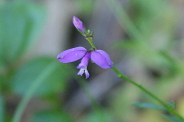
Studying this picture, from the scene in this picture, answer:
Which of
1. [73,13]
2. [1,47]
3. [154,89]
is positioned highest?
[73,13]

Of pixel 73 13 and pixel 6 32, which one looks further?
pixel 73 13

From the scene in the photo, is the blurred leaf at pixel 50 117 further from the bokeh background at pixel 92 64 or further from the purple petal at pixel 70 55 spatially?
the purple petal at pixel 70 55

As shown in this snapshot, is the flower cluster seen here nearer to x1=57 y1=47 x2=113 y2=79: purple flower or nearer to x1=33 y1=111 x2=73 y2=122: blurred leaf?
x1=57 y1=47 x2=113 y2=79: purple flower

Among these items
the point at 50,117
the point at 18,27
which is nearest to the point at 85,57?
the point at 50,117

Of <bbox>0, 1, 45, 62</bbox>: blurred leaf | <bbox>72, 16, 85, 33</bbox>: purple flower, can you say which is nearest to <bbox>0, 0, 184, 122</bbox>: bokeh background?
<bbox>0, 1, 45, 62</bbox>: blurred leaf

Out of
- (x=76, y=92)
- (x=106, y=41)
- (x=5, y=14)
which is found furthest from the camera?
(x=106, y=41)

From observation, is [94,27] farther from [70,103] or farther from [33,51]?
[70,103]

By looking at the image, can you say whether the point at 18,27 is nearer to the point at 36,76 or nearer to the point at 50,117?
the point at 36,76

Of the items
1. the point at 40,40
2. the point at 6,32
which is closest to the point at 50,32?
the point at 40,40
